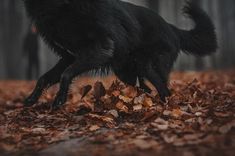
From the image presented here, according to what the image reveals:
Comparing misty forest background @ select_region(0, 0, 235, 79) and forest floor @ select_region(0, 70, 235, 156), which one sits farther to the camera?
misty forest background @ select_region(0, 0, 235, 79)

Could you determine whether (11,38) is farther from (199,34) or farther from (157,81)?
(157,81)

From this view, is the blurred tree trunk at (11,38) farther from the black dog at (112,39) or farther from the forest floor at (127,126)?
the forest floor at (127,126)

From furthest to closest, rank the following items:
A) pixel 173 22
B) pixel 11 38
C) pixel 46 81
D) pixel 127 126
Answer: pixel 11 38 < pixel 173 22 < pixel 46 81 < pixel 127 126

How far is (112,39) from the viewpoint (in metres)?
5.66

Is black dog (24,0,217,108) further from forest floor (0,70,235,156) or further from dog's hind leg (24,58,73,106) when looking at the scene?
forest floor (0,70,235,156)

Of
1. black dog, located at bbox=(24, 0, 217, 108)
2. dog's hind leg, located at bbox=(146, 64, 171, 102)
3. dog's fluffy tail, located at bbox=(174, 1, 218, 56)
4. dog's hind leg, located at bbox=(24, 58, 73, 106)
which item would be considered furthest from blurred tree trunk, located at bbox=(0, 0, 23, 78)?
dog's hind leg, located at bbox=(146, 64, 171, 102)

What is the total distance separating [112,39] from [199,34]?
1.70m

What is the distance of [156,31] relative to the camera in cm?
621

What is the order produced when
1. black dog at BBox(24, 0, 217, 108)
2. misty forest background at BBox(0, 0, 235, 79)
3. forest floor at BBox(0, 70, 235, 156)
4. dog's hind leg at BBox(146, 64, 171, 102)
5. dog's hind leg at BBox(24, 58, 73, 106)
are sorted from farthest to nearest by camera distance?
misty forest background at BBox(0, 0, 235, 79), dog's hind leg at BBox(146, 64, 171, 102), dog's hind leg at BBox(24, 58, 73, 106), black dog at BBox(24, 0, 217, 108), forest floor at BBox(0, 70, 235, 156)

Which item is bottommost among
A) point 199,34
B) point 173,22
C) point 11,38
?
point 199,34

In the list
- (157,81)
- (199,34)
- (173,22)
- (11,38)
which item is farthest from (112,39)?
(11,38)

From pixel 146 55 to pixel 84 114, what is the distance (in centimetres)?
125

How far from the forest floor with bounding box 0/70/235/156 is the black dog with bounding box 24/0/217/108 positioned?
346 millimetres

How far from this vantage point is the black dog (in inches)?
216
